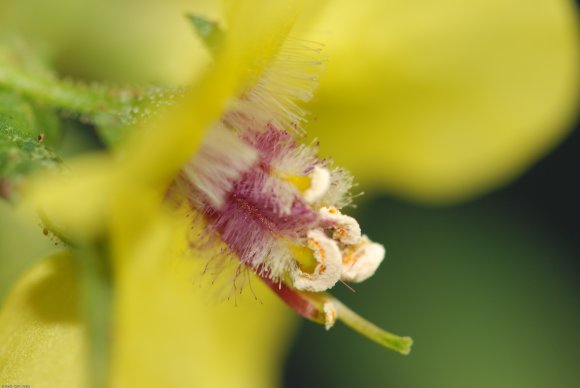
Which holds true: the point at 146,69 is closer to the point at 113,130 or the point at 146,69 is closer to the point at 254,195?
the point at 113,130

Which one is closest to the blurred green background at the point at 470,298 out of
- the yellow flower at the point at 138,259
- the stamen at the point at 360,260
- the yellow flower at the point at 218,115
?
the yellow flower at the point at 218,115

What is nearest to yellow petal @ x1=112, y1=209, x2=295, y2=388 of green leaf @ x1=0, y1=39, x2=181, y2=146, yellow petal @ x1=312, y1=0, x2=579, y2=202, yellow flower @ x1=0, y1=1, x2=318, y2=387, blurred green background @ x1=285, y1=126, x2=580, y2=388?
yellow flower @ x1=0, y1=1, x2=318, y2=387

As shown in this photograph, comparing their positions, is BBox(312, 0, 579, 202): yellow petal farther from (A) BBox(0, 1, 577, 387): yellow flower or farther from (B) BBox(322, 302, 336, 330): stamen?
(B) BBox(322, 302, 336, 330): stamen

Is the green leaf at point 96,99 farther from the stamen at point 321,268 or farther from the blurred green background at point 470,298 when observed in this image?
the blurred green background at point 470,298

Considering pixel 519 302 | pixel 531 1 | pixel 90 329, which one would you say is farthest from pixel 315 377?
pixel 90 329

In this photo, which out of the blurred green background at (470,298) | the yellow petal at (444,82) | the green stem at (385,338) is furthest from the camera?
the blurred green background at (470,298)

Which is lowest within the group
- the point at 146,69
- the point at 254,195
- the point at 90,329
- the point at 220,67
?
the point at 90,329
